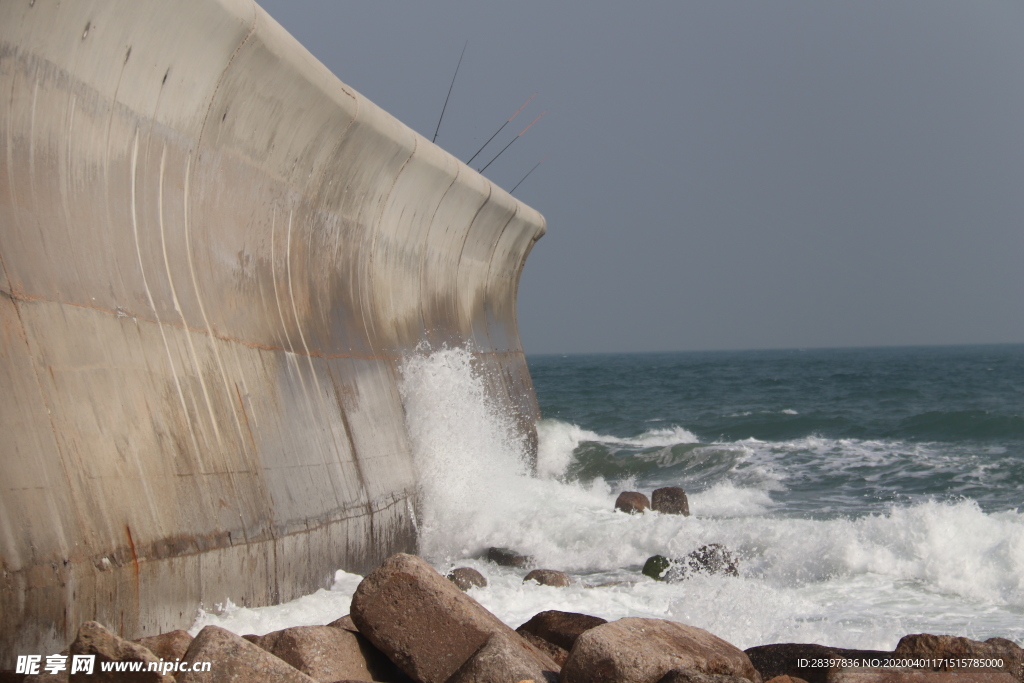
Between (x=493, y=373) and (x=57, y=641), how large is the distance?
32.1 feet

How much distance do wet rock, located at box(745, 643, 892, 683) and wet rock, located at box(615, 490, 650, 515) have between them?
590 centimetres

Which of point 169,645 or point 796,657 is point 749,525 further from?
point 169,645

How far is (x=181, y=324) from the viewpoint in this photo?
16.7 ft

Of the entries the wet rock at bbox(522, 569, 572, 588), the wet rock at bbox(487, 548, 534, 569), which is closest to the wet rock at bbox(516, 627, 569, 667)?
the wet rock at bbox(522, 569, 572, 588)

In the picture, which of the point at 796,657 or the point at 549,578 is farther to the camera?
the point at 549,578

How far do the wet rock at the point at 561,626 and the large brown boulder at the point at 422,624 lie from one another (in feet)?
1.55

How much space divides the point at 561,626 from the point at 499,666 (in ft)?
3.53

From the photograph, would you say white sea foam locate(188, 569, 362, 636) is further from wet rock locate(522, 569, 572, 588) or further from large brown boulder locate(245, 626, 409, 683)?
wet rock locate(522, 569, 572, 588)

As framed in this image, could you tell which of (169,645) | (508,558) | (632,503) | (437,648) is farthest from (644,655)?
(632,503)

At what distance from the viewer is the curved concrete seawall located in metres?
3.81

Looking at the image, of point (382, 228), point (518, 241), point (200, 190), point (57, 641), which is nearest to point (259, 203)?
point (200, 190)

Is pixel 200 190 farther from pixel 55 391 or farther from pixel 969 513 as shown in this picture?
pixel 969 513

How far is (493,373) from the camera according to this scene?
13.2 m

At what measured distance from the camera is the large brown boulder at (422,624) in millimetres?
3961
